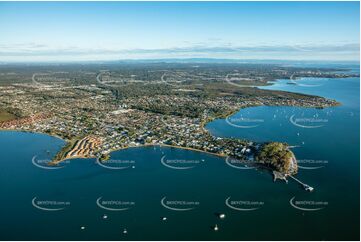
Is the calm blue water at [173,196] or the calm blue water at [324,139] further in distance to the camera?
the calm blue water at [324,139]

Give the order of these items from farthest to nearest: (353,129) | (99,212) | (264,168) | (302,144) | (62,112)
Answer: (62,112), (353,129), (302,144), (264,168), (99,212)

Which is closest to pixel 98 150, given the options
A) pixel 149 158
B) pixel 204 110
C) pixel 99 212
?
pixel 149 158

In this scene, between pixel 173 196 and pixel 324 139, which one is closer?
pixel 173 196

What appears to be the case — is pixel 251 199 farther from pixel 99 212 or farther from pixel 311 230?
pixel 99 212

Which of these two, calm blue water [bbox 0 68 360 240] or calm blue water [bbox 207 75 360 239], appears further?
calm blue water [bbox 207 75 360 239]

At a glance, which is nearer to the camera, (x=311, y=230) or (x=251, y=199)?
(x=311, y=230)

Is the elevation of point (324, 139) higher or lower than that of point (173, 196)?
higher

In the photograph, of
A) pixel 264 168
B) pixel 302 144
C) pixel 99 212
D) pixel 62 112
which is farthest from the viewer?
pixel 62 112
